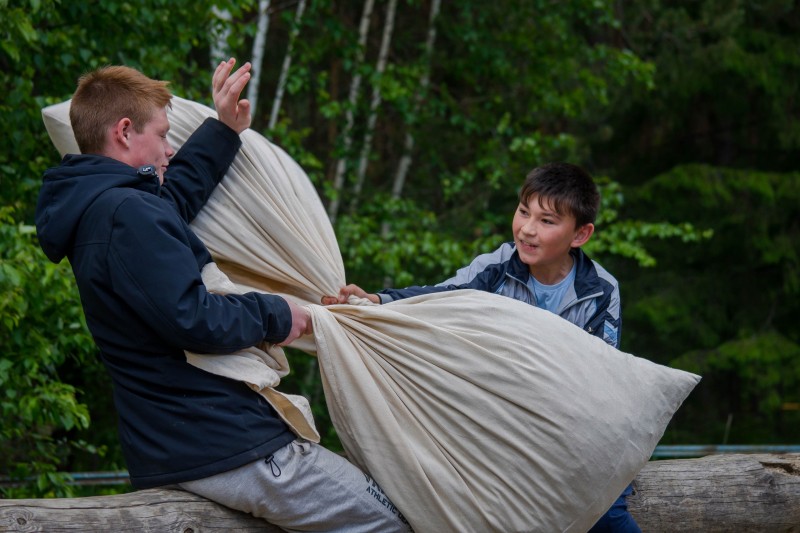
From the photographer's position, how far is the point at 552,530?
2.83m

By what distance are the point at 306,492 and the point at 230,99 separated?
1.09 metres

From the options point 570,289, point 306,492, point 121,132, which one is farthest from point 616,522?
point 121,132

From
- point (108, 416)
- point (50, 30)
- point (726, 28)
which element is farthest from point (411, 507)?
point (726, 28)

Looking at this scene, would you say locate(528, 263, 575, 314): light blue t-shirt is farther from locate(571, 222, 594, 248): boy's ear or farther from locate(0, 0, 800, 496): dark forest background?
locate(0, 0, 800, 496): dark forest background

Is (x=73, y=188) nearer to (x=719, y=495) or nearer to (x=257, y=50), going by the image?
(x=719, y=495)

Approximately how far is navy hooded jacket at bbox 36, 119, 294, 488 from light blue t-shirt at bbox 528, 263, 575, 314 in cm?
104

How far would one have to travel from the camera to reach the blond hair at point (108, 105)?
8.82 feet

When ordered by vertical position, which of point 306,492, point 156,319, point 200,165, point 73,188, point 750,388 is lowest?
point 750,388

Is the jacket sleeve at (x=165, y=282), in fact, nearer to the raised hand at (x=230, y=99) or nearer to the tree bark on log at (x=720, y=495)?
the raised hand at (x=230, y=99)

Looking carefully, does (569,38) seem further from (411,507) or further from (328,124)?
(411,507)

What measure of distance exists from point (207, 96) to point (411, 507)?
460 cm

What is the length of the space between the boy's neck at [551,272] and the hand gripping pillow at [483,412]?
1.76 ft

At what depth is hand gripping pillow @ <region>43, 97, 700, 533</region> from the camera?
2.79m

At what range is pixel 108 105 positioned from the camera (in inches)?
106
